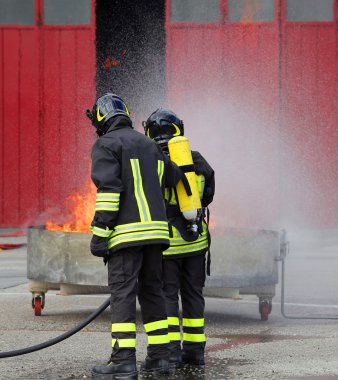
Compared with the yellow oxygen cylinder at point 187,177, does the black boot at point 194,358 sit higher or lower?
lower

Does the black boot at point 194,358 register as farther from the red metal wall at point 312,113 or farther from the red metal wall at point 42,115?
the red metal wall at point 42,115

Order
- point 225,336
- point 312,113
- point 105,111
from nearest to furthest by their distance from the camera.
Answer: point 105,111 < point 225,336 < point 312,113

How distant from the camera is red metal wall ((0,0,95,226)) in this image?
1866cm

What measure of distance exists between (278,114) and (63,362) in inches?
464

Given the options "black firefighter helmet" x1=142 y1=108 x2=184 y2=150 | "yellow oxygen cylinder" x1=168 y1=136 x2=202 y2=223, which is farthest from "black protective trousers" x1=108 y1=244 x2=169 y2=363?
"black firefighter helmet" x1=142 y1=108 x2=184 y2=150

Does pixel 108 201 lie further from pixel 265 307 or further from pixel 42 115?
pixel 42 115

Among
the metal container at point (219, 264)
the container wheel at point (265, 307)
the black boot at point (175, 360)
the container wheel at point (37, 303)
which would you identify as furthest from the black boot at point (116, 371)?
the container wheel at point (37, 303)

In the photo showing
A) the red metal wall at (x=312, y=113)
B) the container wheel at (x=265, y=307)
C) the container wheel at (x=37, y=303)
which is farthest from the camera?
the red metal wall at (x=312, y=113)

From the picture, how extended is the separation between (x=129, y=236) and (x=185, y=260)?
0.80m

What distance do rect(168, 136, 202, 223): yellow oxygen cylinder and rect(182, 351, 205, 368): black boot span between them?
2.78 feet

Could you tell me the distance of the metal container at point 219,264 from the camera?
8852 mm

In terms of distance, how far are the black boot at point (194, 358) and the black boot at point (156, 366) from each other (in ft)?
1.15

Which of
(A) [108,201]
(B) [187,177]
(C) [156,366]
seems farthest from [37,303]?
(A) [108,201]

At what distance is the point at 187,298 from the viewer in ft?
23.8
